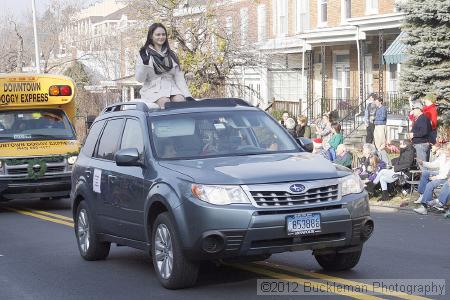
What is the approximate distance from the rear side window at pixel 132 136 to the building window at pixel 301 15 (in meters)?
29.4

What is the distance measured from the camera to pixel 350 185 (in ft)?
28.0

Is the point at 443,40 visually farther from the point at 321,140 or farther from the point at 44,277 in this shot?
the point at 44,277

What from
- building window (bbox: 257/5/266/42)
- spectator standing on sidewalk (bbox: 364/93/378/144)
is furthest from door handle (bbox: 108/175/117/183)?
building window (bbox: 257/5/266/42)

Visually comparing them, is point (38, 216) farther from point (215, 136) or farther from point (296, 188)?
point (296, 188)

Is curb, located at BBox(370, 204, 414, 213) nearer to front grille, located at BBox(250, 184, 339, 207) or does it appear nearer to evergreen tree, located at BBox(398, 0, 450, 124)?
evergreen tree, located at BBox(398, 0, 450, 124)

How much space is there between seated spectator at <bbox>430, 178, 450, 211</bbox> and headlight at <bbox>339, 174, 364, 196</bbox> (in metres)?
7.42

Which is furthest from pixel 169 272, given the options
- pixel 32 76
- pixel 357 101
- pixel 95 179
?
pixel 357 101

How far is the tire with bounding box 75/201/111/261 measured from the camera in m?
10.7

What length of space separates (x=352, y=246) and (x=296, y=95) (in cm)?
3274

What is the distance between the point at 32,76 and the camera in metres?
19.0

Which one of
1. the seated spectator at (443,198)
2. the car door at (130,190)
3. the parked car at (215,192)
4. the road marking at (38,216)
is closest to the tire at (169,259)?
the parked car at (215,192)

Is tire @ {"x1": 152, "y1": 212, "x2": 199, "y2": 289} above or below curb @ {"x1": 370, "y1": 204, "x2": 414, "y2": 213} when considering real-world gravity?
above

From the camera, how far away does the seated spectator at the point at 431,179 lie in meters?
16.2

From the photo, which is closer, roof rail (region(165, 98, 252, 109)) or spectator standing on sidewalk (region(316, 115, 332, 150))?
roof rail (region(165, 98, 252, 109))
